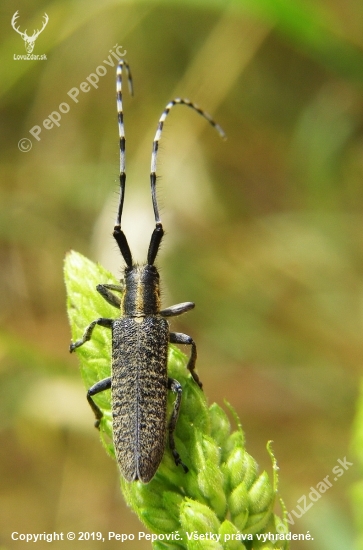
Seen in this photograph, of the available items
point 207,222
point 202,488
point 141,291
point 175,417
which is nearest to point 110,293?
point 141,291

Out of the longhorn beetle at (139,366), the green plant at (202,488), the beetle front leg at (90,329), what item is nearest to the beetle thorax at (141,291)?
the longhorn beetle at (139,366)

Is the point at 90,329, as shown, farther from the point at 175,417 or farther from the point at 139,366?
the point at 175,417

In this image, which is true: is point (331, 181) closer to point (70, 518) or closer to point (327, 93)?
point (327, 93)

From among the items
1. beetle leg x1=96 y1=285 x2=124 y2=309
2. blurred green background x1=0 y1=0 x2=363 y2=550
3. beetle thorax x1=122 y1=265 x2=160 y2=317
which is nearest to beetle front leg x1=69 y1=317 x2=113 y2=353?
beetle leg x1=96 y1=285 x2=124 y2=309

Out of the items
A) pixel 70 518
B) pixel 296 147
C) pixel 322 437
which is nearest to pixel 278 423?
pixel 322 437

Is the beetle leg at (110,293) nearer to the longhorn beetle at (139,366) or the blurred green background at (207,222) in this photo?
the longhorn beetle at (139,366)
